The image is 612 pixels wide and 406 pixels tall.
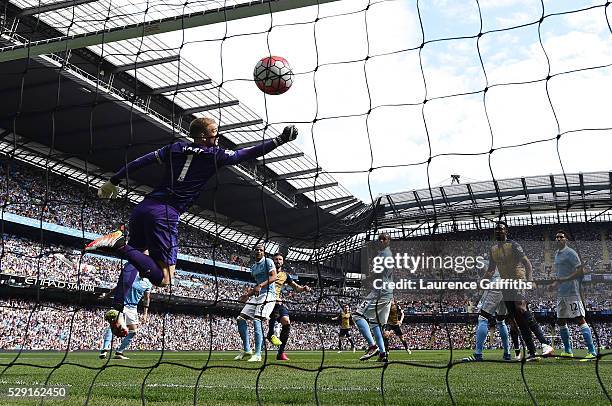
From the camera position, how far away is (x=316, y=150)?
490cm

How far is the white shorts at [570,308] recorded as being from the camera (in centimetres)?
740

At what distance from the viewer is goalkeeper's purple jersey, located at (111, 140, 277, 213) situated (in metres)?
4.77

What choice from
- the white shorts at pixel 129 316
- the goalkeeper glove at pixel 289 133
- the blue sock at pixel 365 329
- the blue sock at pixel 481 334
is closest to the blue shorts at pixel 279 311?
the blue sock at pixel 365 329

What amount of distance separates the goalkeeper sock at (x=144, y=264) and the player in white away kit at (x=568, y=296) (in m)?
5.21

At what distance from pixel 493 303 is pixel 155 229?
4685 millimetres

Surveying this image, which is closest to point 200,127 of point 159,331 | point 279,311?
point 279,311

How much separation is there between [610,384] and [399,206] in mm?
25854

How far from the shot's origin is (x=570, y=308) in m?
7.48

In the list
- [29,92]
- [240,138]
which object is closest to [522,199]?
[240,138]

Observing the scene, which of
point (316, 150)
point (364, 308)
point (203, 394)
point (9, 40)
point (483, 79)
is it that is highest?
point (9, 40)

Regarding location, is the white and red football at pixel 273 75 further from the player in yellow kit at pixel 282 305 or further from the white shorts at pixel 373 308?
the white shorts at pixel 373 308

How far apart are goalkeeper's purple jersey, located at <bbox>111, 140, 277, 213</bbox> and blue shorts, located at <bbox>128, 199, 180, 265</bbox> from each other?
0.09 m

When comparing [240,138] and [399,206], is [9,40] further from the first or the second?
[399,206]

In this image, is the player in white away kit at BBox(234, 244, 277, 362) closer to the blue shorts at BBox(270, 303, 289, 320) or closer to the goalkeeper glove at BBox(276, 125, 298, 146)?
the blue shorts at BBox(270, 303, 289, 320)
